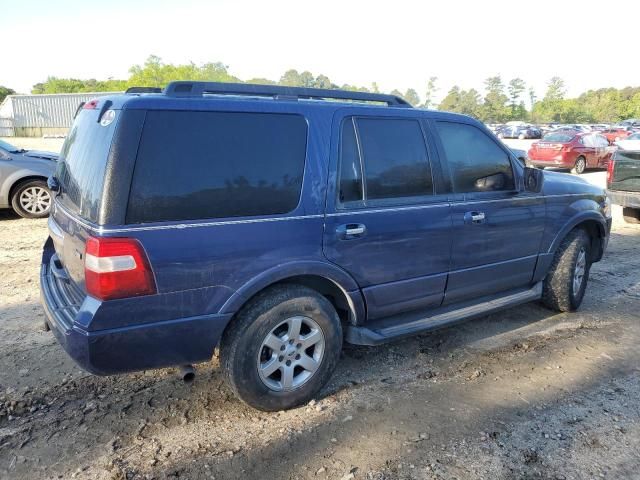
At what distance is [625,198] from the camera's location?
28.8ft

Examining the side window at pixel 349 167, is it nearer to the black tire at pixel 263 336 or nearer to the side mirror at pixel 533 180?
the black tire at pixel 263 336

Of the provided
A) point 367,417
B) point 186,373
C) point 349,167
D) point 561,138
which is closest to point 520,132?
point 561,138

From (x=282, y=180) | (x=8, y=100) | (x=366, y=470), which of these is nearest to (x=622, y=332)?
(x=366, y=470)

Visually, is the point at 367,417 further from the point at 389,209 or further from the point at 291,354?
the point at 389,209

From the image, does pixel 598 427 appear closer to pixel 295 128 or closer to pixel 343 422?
pixel 343 422

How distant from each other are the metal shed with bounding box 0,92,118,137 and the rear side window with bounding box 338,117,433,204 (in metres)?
54.9

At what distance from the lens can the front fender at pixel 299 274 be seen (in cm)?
281

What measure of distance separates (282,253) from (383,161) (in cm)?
102

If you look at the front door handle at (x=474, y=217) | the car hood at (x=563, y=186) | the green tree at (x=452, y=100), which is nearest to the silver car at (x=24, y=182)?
the front door handle at (x=474, y=217)

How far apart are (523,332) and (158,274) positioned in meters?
3.31

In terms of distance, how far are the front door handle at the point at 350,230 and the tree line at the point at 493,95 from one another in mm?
71459

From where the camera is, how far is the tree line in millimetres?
75062

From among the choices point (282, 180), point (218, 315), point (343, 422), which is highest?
point (282, 180)

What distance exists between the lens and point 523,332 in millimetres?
4469
